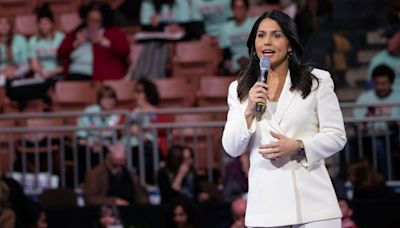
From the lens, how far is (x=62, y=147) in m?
10.9

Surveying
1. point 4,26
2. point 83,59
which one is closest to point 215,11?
point 83,59

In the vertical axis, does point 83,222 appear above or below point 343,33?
below

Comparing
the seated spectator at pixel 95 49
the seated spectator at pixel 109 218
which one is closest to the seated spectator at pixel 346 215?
the seated spectator at pixel 109 218

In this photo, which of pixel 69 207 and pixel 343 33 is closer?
pixel 69 207

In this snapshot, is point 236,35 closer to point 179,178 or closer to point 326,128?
point 179,178

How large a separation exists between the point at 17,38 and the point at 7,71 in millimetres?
525

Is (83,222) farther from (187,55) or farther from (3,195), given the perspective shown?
(187,55)

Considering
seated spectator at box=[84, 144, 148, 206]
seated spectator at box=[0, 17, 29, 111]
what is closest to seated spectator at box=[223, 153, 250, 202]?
seated spectator at box=[84, 144, 148, 206]

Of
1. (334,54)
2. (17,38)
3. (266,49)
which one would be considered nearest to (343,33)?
(334,54)

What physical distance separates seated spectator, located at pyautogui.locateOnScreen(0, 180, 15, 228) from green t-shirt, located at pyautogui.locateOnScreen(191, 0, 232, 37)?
4326 millimetres

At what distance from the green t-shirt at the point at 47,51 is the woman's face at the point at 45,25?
0.09 metres

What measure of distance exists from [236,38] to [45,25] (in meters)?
2.37

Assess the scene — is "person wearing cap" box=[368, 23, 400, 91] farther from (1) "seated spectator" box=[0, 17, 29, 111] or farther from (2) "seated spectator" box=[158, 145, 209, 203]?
(1) "seated spectator" box=[0, 17, 29, 111]

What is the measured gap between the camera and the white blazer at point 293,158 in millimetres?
5148
